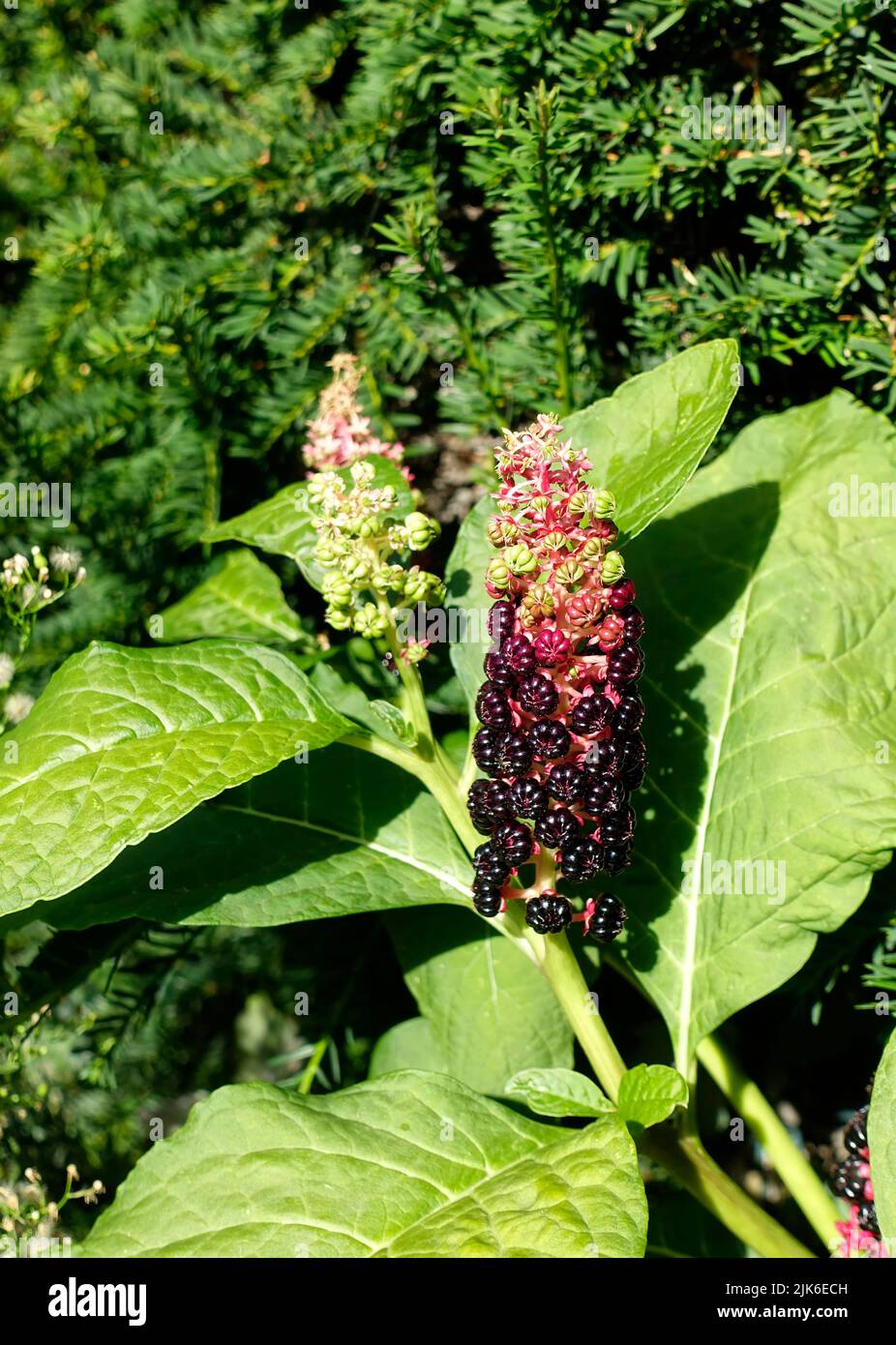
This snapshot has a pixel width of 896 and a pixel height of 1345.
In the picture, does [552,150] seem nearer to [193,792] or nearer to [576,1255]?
[193,792]

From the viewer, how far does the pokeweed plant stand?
93cm

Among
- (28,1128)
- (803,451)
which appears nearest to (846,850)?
(803,451)

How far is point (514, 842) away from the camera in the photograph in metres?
0.96

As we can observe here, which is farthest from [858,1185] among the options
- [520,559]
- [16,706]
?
[16,706]

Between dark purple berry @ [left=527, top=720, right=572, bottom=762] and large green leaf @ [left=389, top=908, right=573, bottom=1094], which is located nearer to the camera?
dark purple berry @ [left=527, top=720, right=572, bottom=762]

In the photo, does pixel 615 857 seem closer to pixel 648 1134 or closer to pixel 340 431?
pixel 648 1134

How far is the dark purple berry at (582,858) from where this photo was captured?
3.09ft

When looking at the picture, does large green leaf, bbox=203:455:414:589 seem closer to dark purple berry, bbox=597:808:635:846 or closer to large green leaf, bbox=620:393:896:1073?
large green leaf, bbox=620:393:896:1073

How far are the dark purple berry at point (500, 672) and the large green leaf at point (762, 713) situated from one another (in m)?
0.32

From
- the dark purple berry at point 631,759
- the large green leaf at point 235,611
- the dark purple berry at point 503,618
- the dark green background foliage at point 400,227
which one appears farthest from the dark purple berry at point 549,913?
the dark green background foliage at point 400,227

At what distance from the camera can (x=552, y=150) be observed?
113 cm

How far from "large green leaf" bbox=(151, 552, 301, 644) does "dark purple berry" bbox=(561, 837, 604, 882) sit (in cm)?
51

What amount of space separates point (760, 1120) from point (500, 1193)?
354 mm

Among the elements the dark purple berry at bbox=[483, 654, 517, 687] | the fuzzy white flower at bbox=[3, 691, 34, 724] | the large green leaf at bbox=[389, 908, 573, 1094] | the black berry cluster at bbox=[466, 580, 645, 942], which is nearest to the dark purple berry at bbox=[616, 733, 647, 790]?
the black berry cluster at bbox=[466, 580, 645, 942]
